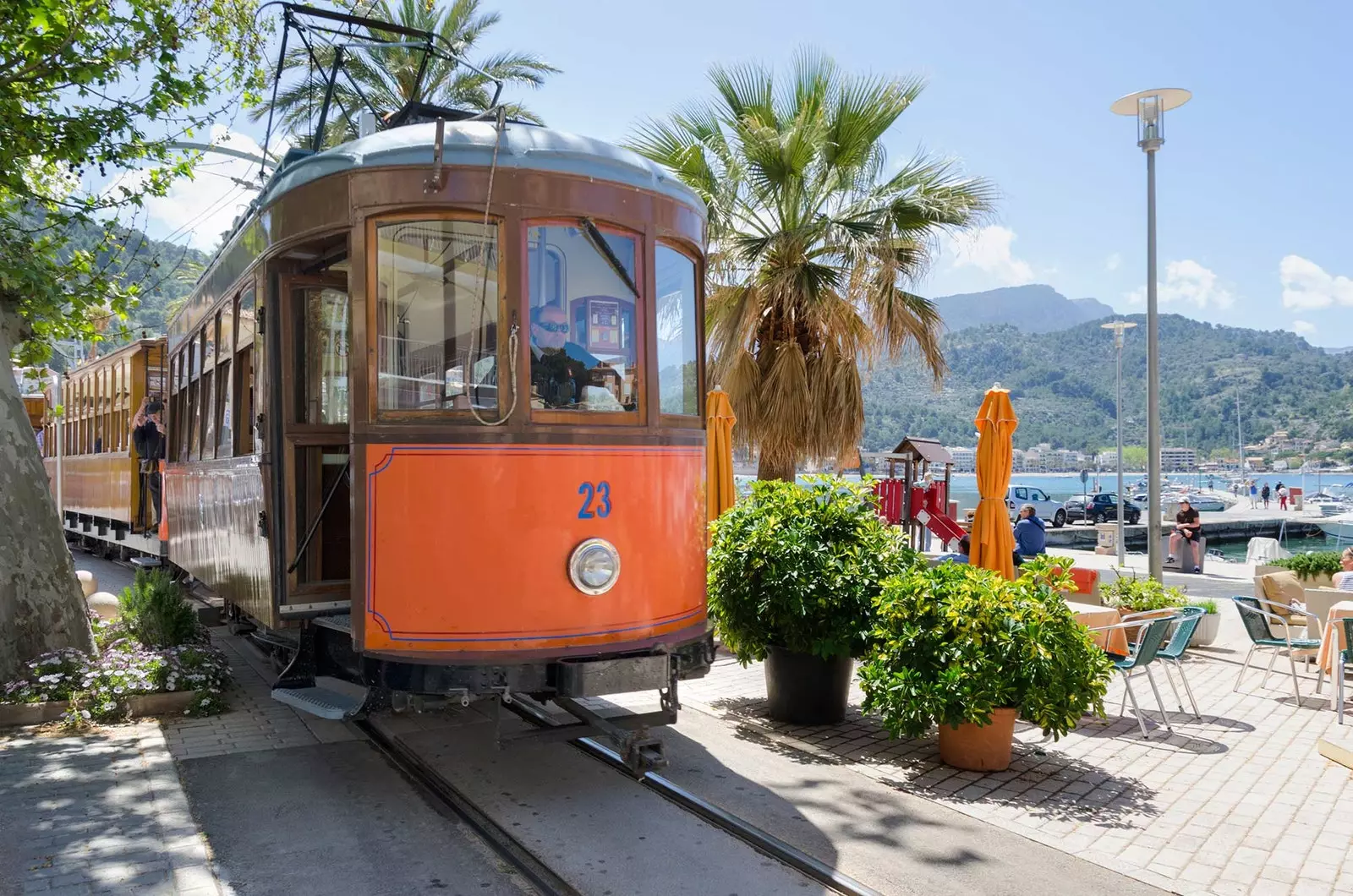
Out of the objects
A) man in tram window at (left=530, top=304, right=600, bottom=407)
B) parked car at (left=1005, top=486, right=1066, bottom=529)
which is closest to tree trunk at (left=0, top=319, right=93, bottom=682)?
man in tram window at (left=530, top=304, right=600, bottom=407)

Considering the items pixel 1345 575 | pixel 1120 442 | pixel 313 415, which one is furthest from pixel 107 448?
pixel 1120 442

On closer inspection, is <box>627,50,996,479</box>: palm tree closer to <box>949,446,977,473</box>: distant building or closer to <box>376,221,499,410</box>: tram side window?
<box>949,446,977,473</box>: distant building

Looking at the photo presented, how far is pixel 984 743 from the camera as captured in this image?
629 centimetres

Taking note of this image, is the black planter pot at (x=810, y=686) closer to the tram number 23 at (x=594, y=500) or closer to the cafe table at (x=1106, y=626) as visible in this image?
the cafe table at (x=1106, y=626)

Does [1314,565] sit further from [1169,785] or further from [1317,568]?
[1169,785]

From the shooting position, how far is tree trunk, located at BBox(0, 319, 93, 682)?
24.7 ft

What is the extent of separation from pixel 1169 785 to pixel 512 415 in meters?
4.49

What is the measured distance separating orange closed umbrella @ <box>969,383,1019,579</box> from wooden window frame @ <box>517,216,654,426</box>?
4274 mm

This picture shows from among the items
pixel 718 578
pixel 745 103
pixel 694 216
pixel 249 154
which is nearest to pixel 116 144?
pixel 249 154

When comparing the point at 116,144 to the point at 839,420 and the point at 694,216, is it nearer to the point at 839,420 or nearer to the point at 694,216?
the point at 694,216

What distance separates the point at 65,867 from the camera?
4523 millimetres

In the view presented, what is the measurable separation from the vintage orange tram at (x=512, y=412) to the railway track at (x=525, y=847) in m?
0.58

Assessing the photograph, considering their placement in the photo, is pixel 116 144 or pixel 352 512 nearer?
pixel 352 512

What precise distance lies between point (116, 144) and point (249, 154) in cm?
177
